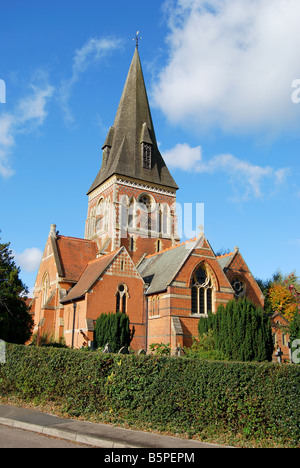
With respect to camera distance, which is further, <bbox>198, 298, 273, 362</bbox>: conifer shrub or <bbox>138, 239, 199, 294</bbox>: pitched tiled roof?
<bbox>138, 239, 199, 294</bbox>: pitched tiled roof

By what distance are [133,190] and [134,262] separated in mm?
6721

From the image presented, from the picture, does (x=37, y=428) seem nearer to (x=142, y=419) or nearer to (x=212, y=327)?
Answer: (x=142, y=419)

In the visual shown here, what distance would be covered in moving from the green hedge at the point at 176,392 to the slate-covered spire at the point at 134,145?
27.4m

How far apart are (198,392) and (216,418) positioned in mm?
699

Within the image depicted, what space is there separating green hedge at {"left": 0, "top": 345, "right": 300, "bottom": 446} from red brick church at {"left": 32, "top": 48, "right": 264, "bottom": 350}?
1327 centimetres

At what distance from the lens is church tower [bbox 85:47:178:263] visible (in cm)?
3788

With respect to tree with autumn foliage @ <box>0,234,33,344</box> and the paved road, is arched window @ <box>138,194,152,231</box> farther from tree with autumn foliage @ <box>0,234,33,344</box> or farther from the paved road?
the paved road

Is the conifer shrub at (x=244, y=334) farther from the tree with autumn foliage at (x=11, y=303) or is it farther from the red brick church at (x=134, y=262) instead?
the tree with autumn foliage at (x=11, y=303)

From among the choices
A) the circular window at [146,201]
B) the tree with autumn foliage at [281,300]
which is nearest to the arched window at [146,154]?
the circular window at [146,201]

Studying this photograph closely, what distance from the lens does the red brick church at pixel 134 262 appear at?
1101 inches

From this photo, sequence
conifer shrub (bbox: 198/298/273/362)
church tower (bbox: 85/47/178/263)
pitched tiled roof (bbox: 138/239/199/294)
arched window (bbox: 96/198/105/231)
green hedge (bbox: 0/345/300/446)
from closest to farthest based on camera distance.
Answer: green hedge (bbox: 0/345/300/446) < conifer shrub (bbox: 198/298/273/362) < pitched tiled roof (bbox: 138/239/199/294) < church tower (bbox: 85/47/178/263) < arched window (bbox: 96/198/105/231)

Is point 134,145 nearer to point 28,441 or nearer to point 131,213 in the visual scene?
point 131,213

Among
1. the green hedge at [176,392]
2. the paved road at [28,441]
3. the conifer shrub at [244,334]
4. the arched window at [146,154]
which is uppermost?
the arched window at [146,154]

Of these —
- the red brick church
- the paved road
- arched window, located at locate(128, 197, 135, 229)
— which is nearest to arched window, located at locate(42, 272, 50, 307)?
the red brick church
